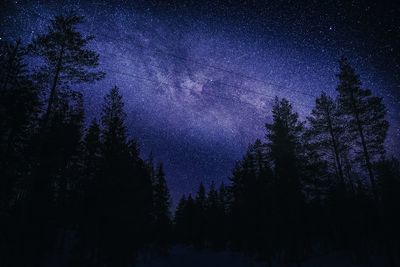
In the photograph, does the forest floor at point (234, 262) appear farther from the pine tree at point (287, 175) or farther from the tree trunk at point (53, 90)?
the tree trunk at point (53, 90)

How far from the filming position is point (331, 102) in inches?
952

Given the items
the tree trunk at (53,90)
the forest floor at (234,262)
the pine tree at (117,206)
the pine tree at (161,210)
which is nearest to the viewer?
the tree trunk at (53,90)

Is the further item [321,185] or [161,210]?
[161,210]

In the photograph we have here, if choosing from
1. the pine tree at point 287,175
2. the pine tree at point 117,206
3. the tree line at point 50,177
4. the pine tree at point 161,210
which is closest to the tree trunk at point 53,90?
the tree line at point 50,177

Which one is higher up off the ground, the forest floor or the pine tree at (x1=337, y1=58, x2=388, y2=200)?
the pine tree at (x1=337, y1=58, x2=388, y2=200)

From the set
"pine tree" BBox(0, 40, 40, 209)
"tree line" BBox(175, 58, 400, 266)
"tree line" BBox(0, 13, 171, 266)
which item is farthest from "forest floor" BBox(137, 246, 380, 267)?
"pine tree" BBox(0, 40, 40, 209)

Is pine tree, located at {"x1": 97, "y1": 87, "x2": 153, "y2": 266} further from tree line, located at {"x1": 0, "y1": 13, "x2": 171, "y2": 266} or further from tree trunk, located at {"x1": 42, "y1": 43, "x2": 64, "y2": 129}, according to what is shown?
tree trunk, located at {"x1": 42, "y1": 43, "x2": 64, "y2": 129}

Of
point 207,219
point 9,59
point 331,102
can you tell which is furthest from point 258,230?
point 207,219

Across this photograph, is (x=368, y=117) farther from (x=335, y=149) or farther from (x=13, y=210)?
(x=13, y=210)

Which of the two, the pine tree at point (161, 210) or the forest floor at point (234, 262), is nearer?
the forest floor at point (234, 262)

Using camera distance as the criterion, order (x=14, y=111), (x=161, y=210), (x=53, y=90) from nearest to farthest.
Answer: (x=53, y=90)
(x=14, y=111)
(x=161, y=210)

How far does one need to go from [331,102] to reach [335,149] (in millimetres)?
5109

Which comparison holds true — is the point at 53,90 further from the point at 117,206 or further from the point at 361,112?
the point at 361,112

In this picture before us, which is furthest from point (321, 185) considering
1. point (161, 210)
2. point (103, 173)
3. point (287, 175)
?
point (161, 210)
